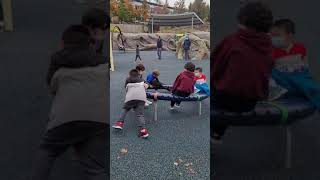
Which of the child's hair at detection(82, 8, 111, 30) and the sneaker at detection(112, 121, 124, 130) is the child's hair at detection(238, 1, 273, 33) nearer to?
the child's hair at detection(82, 8, 111, 30)

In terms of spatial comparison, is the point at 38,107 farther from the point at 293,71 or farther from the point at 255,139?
the point at 293,71

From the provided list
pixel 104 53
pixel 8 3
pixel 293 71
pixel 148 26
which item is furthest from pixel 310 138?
pixel 148 26

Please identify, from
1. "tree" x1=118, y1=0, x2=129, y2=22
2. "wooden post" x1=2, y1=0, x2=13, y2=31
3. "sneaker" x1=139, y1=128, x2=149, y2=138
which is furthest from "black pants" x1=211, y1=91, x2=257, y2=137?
"tree" x1=118, y1=0, x2=129, y2=22

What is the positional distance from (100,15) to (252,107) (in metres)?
0.90

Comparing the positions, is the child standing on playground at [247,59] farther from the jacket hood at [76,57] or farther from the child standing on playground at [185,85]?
the child standing on playground at [185,85]

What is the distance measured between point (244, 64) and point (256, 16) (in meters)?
0.25

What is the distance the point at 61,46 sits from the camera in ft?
5.52

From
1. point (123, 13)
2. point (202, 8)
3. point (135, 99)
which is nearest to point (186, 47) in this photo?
point (202, 8)

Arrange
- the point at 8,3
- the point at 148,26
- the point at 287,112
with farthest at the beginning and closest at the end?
the point at 148,26
the point at 287,112
the point at 8,3

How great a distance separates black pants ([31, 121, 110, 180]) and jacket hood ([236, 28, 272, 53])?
0.84 m

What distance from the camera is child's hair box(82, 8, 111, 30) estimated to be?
1688mm

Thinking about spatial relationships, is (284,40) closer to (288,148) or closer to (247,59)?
(247,59)

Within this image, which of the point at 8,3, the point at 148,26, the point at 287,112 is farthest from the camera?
the point at 148,26

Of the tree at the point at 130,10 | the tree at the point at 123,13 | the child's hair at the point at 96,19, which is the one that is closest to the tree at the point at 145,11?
the tree at the point at 130,10
